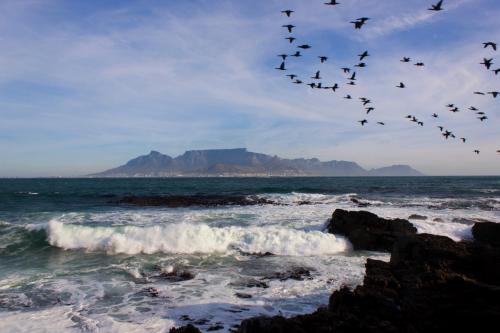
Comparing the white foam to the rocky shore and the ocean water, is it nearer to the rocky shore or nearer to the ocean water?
the ocean water

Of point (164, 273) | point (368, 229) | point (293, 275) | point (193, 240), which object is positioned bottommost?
point (164, 273)

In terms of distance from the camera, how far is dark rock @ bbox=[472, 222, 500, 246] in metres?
18.4

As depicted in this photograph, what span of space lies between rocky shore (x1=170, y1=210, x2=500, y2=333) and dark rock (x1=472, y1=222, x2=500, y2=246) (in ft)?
27.6

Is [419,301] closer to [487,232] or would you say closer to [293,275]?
[293,275]

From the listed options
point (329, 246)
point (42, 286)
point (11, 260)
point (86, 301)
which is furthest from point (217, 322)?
point (11, 260)

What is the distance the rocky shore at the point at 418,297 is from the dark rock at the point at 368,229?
300 inches

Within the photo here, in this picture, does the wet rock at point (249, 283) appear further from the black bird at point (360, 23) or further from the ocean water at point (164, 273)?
the black bird at point (360, 23)

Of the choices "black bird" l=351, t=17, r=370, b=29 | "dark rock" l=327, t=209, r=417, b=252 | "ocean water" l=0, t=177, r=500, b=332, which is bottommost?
"ocean water" l=0, t=177, r=500, b=332

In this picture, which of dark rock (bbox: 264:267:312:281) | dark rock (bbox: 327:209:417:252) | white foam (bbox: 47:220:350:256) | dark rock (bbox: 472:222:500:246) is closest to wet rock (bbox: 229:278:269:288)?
dark rock (bbox: 264:267:312:281)

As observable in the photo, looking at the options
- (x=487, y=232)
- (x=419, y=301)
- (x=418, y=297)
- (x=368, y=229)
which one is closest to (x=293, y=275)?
(x=418, y=297)

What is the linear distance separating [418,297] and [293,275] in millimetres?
6105

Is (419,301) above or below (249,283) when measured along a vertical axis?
above

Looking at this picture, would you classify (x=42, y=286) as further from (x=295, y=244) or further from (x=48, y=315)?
(x=295, y=244)

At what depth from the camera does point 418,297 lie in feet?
28.3
